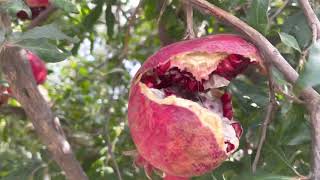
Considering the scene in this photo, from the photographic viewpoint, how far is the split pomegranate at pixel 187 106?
85cm

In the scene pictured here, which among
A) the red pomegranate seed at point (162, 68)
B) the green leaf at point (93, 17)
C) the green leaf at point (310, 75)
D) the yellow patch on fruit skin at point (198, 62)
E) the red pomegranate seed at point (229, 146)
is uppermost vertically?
the green leaf at point (310, 75)

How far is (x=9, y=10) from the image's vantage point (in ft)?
3.52

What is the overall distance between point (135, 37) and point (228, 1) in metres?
2.07

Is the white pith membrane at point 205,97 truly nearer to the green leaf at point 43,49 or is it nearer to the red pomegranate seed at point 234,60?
the red pomegranate seed at point 234,60

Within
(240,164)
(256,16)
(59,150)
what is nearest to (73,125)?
(59,150)

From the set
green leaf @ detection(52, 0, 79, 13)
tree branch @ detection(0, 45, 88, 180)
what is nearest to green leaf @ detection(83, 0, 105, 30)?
tree branch @ detection(0, 45, 88, 180)

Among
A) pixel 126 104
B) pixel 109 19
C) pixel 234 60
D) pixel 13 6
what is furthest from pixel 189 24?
pixel 126 104

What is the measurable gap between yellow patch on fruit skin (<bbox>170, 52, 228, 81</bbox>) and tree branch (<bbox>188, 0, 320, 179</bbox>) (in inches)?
2.6

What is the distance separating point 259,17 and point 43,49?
16.2 inches

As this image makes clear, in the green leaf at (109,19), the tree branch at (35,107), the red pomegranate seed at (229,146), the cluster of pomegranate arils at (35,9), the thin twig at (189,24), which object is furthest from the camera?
the green leaf at (109,19)

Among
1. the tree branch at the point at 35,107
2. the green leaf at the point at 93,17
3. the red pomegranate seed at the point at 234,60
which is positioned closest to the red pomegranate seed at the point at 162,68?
the red pomegranate seed at the point at 234,60

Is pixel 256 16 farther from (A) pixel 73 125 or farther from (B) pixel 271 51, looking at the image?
(A) pixel 73 125

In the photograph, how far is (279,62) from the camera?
0.92 metres

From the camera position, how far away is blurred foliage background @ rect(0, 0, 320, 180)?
1.15 meters
